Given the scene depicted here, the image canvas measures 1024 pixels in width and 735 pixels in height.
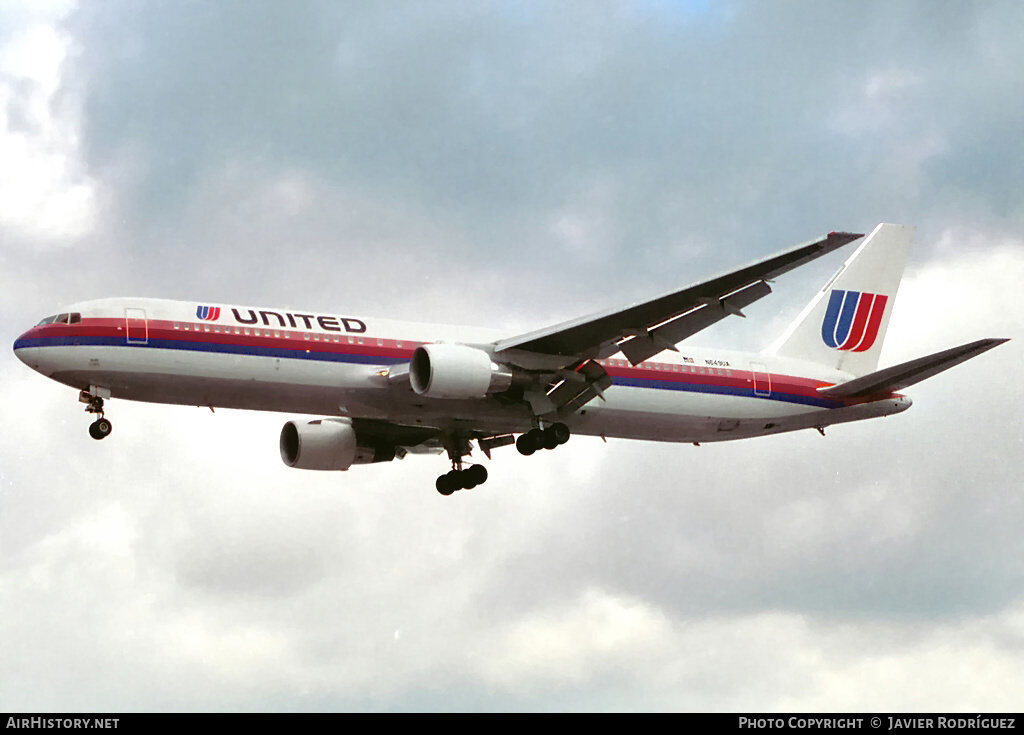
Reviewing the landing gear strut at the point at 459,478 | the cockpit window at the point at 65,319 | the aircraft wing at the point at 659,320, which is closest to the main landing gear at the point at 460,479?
the landing gear strut at the point at 459,478

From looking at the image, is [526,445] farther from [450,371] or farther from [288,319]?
[288,319]

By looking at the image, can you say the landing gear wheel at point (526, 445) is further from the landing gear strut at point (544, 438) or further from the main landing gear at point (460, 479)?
the main landing gear at point (460, 479)

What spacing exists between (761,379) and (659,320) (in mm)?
8224

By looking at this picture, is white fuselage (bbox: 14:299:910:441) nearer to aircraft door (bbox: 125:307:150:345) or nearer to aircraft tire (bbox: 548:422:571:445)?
aircraft door (bbox: 125:307:150:345)

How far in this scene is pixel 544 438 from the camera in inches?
1654

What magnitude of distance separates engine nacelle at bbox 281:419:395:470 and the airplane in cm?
5

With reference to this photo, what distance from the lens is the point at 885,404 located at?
46.8 meters

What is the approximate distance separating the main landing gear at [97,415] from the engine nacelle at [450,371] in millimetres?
8768

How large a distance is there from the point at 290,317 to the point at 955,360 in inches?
809

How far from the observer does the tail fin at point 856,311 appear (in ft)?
161

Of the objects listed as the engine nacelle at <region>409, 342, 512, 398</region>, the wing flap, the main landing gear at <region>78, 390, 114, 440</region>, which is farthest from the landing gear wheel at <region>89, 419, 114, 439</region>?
the wing flap
